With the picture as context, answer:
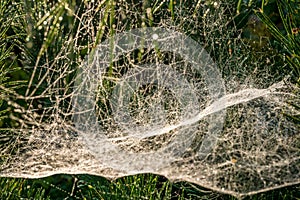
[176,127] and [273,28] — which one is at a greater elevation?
[273,28]

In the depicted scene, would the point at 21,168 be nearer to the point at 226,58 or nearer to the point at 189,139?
the point at 189,139

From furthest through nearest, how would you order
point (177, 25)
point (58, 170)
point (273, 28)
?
point (177, 25) < point (58, 170) < point (273, 28)

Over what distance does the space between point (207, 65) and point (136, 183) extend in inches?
11.4

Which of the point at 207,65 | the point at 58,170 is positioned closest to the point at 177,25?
the point at 207,65

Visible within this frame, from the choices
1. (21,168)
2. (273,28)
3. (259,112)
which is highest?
(273,28)

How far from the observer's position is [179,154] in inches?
34.0

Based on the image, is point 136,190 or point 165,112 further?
point 165,112

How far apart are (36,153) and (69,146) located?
66 millimetres

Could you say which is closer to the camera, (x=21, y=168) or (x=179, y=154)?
(x=179, y=154)

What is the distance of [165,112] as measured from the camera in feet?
3.33

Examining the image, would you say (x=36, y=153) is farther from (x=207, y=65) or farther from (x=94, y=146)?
(x=207, y=65)

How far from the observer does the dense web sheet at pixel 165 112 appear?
2.73 feet

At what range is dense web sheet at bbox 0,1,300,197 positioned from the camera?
833 mm

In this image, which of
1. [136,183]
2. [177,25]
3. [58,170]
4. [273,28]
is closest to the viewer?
[273,28]
